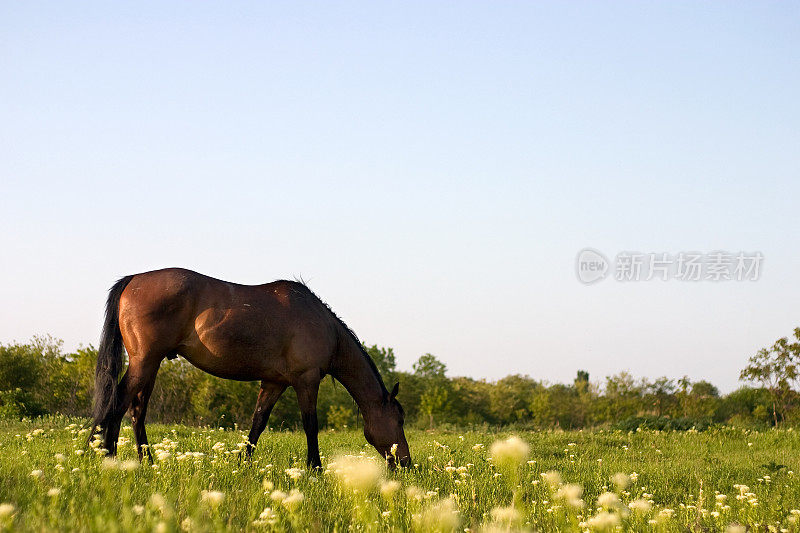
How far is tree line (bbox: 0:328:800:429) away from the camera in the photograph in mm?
24578

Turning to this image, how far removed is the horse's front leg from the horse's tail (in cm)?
235

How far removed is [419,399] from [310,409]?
31401 mm

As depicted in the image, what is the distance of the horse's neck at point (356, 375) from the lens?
1037 cm

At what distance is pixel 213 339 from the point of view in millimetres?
9047

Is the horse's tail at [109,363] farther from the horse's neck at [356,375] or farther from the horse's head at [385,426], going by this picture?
the horse's head at [385,426]

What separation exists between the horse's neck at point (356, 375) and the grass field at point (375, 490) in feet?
4.46

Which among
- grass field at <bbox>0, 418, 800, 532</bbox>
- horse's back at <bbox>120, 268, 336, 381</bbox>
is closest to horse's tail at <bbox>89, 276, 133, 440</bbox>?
horse's back at <bbox>120, 268, 336, 381</bbox>

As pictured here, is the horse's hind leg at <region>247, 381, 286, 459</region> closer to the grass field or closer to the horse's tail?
the grass field

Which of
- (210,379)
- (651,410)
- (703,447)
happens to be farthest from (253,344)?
(651,410)

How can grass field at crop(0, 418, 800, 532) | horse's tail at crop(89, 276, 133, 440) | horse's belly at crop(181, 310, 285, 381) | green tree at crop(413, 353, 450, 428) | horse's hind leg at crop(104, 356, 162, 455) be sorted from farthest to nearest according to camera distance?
1. green tree at crop(413, 353, 450, 428)
2. horse's belly at crop(181, 310, 285, 381)
3. horse's tail at crop(89, 276, 133, 440)
4. horse's hind leg at crop(104, 356, 162, 455)
5. grass field at crop(0, 418, 800, 532)

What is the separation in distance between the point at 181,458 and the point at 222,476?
0.56 metres

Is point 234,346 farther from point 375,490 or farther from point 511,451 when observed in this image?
point 511,451

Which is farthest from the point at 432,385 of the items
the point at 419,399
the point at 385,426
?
the point at 385,426

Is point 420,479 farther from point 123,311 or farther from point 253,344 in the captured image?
point 123,311
